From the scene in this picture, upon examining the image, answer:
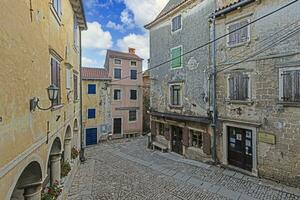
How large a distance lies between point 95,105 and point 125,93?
426 centimetres

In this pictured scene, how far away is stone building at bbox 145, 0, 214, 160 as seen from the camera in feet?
46.9

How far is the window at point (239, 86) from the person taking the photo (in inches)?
454

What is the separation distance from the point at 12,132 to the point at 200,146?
1274cm

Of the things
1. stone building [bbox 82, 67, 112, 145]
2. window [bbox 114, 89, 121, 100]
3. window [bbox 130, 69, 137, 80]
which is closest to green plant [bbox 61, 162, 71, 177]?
stone building [bbox 82, 67, 112, 145]

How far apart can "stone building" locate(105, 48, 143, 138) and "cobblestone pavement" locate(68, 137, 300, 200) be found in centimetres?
1102

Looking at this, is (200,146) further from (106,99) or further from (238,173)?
(106,99)

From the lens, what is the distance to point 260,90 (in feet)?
35.7

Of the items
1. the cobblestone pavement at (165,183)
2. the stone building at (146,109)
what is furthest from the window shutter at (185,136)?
the stone building at (146,109)

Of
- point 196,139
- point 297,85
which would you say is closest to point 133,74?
point 196,139

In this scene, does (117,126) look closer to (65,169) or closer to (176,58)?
(176,58)

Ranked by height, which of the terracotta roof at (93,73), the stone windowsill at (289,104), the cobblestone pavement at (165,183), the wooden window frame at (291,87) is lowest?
the cobblestone pavement at (165,183)

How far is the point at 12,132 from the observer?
13.5ft

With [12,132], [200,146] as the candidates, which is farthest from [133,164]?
[12,132]

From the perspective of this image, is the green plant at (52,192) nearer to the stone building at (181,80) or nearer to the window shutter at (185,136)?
the stone building at (181,80)
